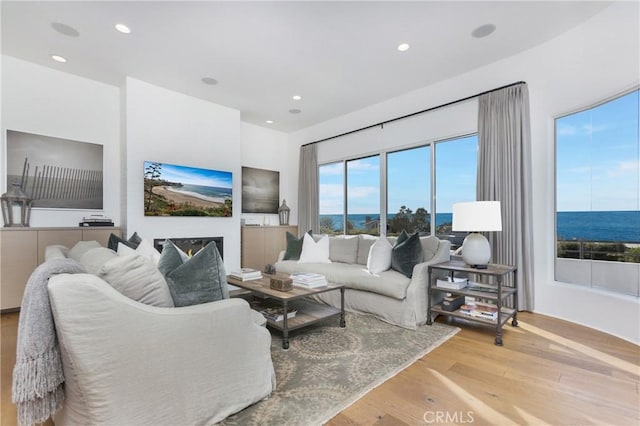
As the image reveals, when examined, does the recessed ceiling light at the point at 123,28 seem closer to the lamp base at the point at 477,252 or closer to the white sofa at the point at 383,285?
the white sofa at the point at 383,285

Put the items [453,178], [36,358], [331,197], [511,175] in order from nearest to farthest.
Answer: [36,358], [511,175], [453,178], [331,197]

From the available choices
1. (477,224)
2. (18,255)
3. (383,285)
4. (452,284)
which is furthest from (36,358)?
(18,255)

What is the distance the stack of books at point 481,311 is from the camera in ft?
8.93

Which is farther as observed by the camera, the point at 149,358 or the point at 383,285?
the point at 383,285

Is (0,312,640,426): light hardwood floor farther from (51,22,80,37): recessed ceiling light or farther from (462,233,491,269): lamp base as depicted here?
(51,22,80,37): recessed ceiling light

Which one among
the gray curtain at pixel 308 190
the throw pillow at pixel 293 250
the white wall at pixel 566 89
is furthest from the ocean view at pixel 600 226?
the gray curtain at pixel 308 190

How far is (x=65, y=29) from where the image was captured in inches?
121

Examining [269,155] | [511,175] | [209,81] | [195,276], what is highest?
[209,81]

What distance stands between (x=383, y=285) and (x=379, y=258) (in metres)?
0.37

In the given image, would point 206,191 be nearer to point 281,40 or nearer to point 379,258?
point 281,40

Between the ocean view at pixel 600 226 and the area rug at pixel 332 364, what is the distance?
1.70m

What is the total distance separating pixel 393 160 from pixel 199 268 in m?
3.89

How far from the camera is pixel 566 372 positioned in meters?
2.05

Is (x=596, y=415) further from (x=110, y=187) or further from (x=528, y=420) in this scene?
(x=110, y=187)
